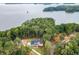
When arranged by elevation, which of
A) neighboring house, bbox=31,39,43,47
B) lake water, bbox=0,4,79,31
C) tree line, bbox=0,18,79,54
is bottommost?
neighboring house, bbox=31,39,43,47

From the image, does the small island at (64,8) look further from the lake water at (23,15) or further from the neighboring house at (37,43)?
the neighboring house at (37,43)

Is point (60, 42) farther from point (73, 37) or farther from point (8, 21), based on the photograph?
point (8, 21)

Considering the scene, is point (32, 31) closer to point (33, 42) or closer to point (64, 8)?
point (33, 42)

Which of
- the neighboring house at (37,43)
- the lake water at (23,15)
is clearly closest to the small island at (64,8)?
the lake water at (23,15)

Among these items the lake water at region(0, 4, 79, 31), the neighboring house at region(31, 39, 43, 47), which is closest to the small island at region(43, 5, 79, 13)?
the lake water at region(0, 4, 79, 31)

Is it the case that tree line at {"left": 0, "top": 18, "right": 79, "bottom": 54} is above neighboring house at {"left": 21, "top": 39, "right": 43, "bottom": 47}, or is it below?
above

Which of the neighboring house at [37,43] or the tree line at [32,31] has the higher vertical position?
the tree line at [32,31]

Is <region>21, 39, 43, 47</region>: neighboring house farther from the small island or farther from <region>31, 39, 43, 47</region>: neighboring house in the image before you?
the small island

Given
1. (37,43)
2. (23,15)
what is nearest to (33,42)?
(37,43)
